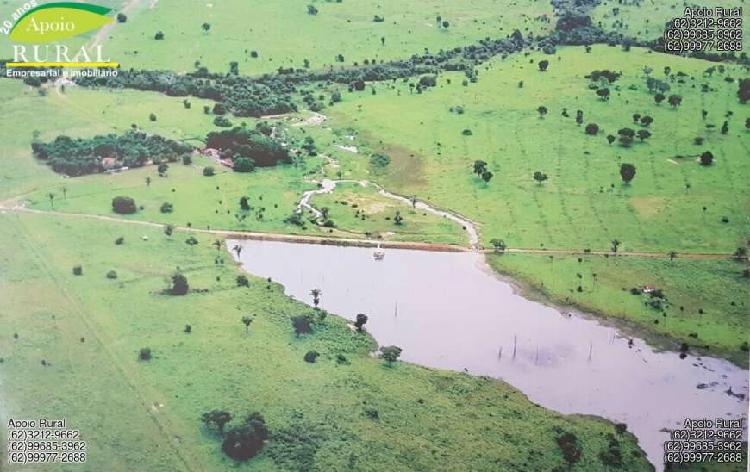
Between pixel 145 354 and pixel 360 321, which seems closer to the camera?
pixel 145 354

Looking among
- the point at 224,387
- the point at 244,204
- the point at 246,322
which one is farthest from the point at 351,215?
the point at 224,387

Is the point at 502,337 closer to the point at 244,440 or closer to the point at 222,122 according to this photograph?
the point at 244,440

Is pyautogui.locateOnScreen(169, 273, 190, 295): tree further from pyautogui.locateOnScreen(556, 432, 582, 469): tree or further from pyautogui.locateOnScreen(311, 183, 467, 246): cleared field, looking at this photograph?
pyautogui.locateOnScreen(556, 432, 582, 469): tree

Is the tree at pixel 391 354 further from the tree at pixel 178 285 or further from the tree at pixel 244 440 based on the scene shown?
the tree at pixel 178 285

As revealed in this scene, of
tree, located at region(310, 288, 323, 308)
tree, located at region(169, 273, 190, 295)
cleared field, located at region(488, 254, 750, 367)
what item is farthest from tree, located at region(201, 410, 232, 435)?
cleared field, located at region(488, 254, 750, 367)

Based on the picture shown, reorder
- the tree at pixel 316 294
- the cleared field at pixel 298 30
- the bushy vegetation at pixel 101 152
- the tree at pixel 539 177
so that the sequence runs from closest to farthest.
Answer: the tree at pixel 316 294
the bushy vegetation at pixel 101 152
the tree at pixel 539 177
the cleared field at pixel 298 30

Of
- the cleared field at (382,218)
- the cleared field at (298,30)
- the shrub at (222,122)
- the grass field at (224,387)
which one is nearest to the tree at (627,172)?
the cleared field at (382,218)

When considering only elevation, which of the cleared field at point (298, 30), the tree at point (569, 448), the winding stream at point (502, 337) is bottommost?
the tree at point (569, 448)
